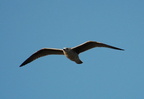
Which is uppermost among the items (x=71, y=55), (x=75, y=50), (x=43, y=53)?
(x=43, y=53)

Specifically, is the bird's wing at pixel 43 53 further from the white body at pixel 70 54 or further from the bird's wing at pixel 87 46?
the bird's wing at pixel 87 46

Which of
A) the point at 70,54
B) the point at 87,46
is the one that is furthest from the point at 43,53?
the point at 87,46

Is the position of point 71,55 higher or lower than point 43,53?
lower

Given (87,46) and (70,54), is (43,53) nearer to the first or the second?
(70,54)

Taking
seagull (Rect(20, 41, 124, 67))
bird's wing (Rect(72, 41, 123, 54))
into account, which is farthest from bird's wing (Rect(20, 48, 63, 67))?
bird's wing (Rect(72, 41, 123, 54))

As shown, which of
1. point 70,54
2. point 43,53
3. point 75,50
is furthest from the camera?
point 43,53

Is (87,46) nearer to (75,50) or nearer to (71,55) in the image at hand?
(75,50)

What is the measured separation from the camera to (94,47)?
2269 centimetres

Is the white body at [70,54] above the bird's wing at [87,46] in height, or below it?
below

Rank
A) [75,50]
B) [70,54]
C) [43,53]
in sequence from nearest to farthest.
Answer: [70,54]
[75,50]
[43,53]

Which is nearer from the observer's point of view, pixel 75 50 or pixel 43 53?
pixel 75 50

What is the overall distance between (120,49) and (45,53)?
197 inches

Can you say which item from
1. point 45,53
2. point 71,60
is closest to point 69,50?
point 71,60

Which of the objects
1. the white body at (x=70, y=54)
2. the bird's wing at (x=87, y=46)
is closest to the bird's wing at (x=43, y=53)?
the white body at (x=70, y=54)
